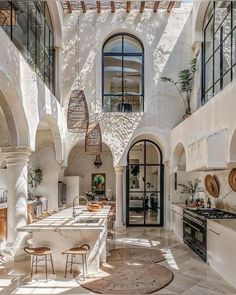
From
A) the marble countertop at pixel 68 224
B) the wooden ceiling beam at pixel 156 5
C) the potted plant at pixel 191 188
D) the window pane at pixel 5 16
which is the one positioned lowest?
the marble countertop at pixel 68 224

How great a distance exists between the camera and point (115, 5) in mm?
13289

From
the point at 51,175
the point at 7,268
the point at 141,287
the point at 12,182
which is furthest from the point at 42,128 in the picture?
the point at 141,287

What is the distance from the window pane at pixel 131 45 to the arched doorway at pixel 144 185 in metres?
→ 3.53

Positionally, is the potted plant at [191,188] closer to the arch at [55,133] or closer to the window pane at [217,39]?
the window pane at [217,39]

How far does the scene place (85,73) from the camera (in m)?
13.5

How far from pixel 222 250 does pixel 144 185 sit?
7060 mm

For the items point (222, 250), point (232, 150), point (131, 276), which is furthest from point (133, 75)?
point (131, 276)

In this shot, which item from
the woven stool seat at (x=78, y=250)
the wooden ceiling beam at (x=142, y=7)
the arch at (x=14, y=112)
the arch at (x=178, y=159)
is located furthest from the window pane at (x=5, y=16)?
the arch at (x=178, y=159)

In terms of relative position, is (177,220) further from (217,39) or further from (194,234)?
(217,39)

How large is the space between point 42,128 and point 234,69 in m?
7.34

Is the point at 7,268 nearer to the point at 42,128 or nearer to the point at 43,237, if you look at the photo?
the point at 43,237

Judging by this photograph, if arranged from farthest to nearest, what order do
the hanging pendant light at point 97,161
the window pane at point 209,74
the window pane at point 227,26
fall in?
1. the hanging pendant light at point 97,161
2. the window pane at point 209,74
3. the window pane at point 227,26

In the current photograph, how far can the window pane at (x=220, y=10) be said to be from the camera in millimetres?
9289

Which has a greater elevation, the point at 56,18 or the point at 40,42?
the point at 56,18
